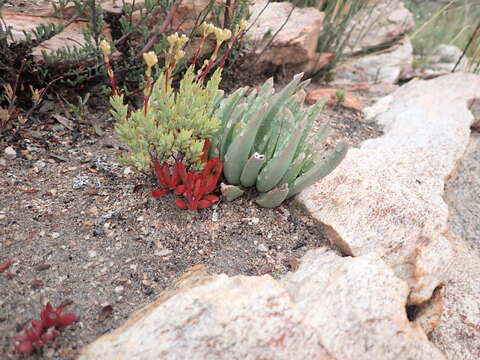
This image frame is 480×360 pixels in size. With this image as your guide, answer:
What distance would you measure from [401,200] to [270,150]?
3.05 feet

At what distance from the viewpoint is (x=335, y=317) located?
68.7 inches

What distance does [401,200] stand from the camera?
2.65 metres

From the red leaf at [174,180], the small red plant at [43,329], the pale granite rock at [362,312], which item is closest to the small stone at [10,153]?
the red leaf at [174,180]

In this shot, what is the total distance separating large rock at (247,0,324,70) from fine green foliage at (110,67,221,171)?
84.3 inches

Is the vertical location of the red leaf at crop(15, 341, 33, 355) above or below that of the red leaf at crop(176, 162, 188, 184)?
below

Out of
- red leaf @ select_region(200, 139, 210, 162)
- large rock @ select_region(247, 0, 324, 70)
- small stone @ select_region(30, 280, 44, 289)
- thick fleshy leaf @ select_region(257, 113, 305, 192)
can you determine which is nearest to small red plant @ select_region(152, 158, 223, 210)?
red leaf @ select_region(200, 139, 210, 162)

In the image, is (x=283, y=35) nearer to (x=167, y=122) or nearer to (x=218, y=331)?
(x=167, y=122)

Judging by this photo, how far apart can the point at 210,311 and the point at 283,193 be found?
963 millimetres

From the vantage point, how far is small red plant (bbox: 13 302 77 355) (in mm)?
1612

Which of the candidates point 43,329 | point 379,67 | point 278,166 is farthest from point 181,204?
point 379,67

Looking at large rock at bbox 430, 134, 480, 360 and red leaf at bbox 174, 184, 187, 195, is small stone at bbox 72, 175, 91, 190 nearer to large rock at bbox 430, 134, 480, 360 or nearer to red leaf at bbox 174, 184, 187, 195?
red leaf at bbox 174, 184, 187, 195

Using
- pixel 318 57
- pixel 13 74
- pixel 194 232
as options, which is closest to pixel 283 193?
pixel 194 232

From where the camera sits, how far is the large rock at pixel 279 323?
63.3 inches

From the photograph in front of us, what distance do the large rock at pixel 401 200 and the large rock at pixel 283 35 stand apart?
1.42 meters
